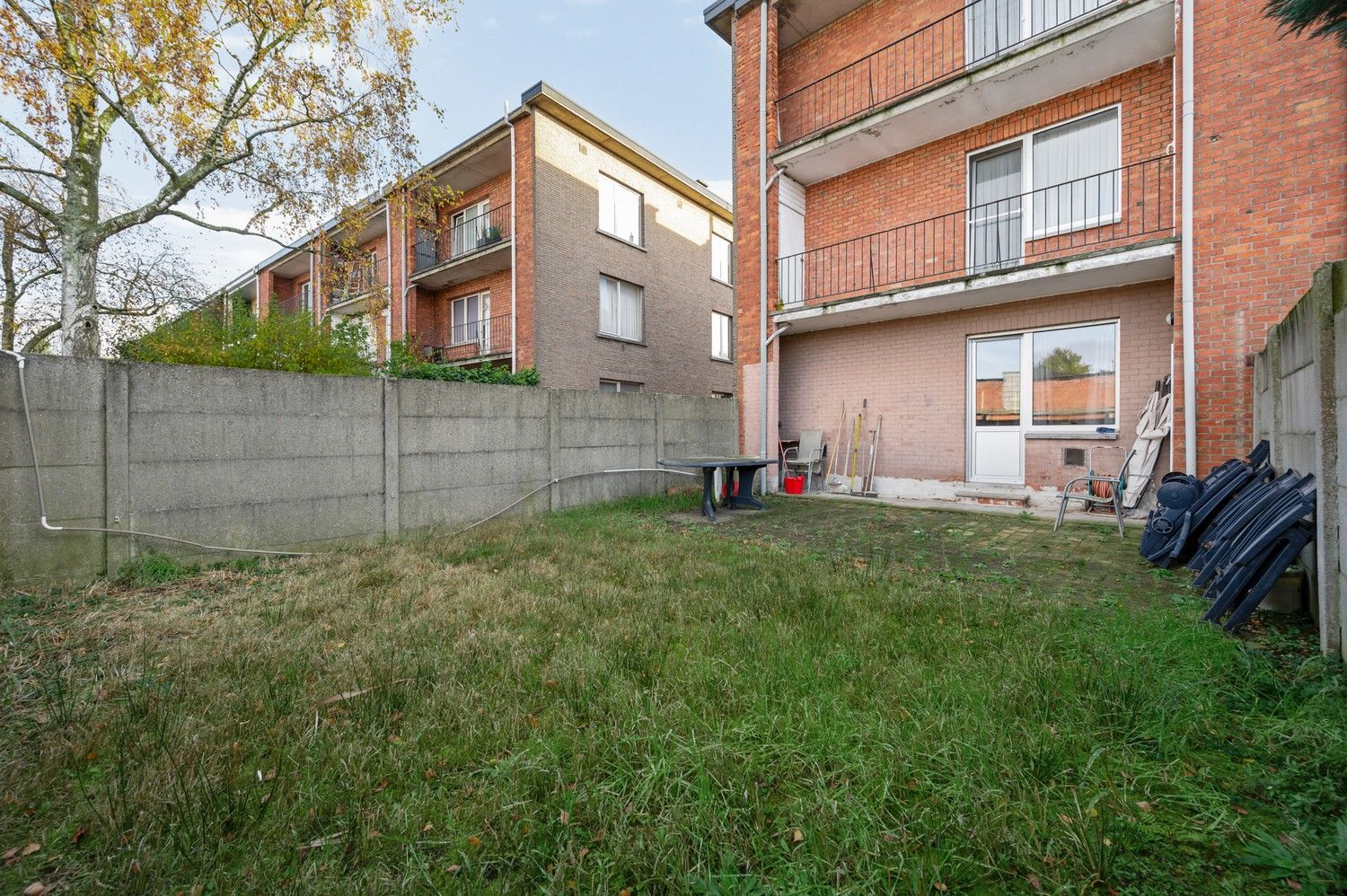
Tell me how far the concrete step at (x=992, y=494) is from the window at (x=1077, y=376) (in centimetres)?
108

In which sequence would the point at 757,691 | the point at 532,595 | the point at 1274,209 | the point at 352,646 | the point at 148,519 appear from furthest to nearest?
1. the point at 1274,209
2. the point at 148,519
3. the point at 532,595
4. the point at 352,646
5. the point at 757,691

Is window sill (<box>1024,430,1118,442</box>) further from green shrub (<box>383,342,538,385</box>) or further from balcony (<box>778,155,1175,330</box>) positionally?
green shrub (<box>383,342,538,385</box>)

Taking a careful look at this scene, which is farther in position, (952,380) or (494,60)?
(494,60)

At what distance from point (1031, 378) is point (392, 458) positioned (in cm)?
887

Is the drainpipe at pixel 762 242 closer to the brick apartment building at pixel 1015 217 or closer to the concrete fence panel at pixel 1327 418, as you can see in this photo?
the brick apartment building at pixel 1015 217

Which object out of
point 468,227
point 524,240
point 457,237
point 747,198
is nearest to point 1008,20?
point 747,198

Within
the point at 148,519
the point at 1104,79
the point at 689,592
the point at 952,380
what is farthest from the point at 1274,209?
the point at 148,519

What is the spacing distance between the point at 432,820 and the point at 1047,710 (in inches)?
89.8

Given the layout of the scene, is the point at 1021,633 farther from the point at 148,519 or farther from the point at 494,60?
the point at 494,60

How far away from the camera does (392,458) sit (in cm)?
569

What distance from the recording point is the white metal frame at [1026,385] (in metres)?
7.46

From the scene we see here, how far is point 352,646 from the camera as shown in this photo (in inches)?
112

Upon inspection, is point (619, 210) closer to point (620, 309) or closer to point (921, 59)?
point (620, 309)

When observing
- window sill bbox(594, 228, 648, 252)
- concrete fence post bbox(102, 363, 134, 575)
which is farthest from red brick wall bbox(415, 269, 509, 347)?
concrete fence post bbox(102, 363, 134, 575)
